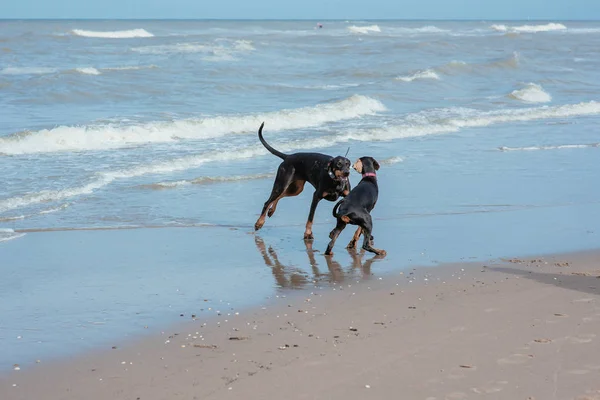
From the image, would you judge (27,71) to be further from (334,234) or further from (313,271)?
(313,271)

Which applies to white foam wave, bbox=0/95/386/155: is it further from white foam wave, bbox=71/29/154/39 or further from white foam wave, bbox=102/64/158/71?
white foam wave, bbox=71/29/154/39

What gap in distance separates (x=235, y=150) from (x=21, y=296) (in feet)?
25.6

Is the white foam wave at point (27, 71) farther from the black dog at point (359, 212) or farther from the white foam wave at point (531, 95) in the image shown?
the black dog at point (359, 212)

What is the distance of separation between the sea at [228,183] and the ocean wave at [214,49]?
8638mm

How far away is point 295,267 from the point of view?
752 cm

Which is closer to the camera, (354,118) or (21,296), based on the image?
(21,296)

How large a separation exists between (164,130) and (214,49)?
2495cm

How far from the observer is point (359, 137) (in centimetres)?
1563

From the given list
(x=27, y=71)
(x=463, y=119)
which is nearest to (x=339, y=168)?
(x=463, y=119)

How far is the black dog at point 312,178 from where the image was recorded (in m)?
8.41

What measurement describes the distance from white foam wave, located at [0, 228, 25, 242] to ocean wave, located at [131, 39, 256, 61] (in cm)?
2585

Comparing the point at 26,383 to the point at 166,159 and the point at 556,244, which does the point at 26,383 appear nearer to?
the point at 556,244

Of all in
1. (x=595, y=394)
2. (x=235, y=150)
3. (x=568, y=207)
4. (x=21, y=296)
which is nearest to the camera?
(x=595, y=394)

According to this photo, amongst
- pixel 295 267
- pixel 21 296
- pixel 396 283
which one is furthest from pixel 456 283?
pixel 21 296
